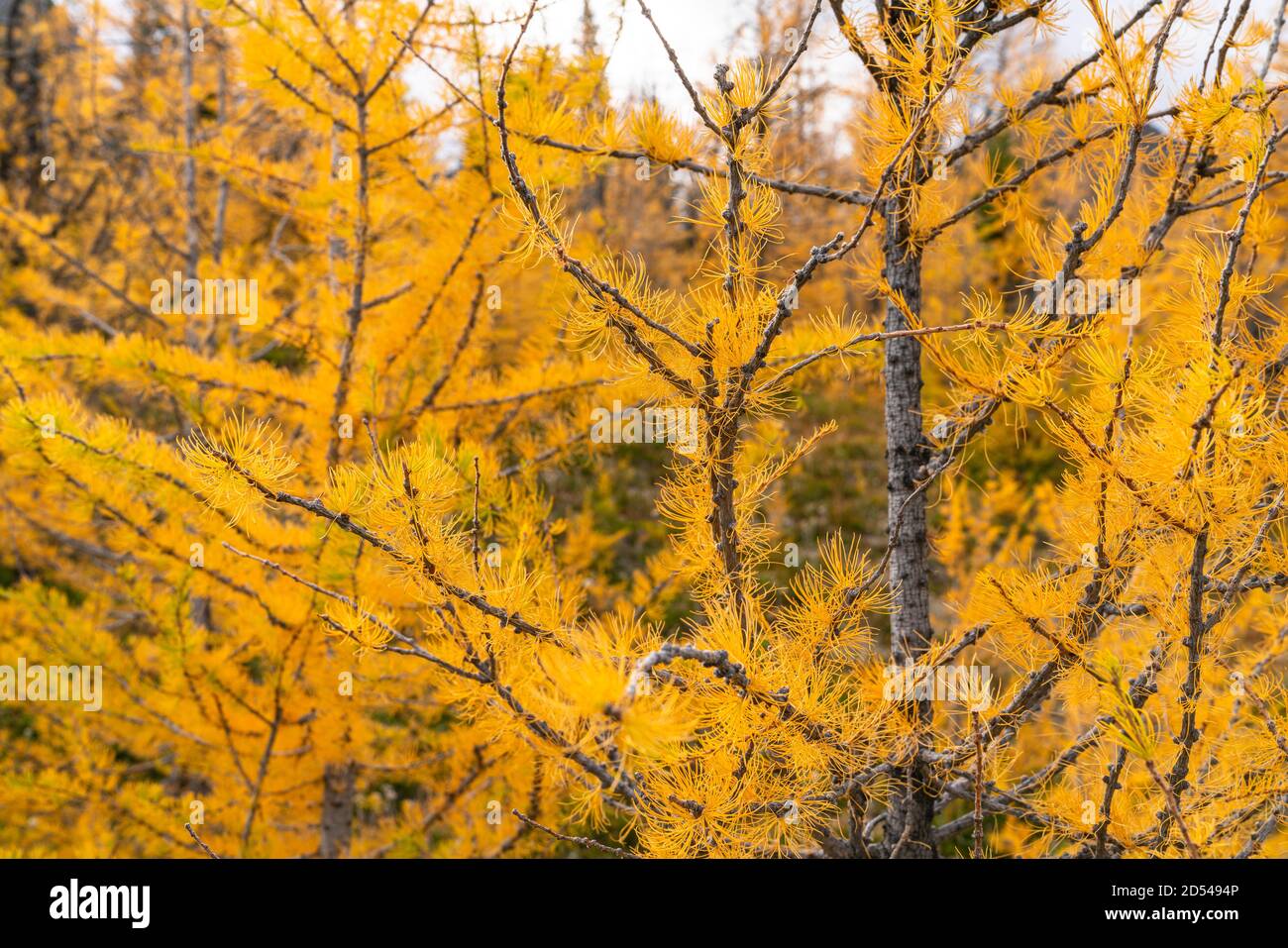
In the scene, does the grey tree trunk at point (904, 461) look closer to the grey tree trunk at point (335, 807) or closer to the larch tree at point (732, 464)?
the larch tree at point (732, 464)

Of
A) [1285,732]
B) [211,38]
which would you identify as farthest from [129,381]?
[211,38]

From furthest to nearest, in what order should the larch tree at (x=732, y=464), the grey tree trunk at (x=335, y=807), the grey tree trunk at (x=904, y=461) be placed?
the grey tree trunk at (x=335, y=807), the grey tree trunk at (x=904, y=461), the larch tree at (x=732, y=464)

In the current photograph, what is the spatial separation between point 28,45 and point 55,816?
30.2 feet

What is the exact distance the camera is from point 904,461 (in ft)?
5.33

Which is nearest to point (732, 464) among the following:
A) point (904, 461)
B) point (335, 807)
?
point (904, 461)

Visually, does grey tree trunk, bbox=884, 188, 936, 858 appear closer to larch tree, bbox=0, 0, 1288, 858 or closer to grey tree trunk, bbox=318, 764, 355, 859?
larch tree, bbox=0, 0, 1288, 858

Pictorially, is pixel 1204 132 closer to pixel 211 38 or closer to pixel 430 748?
pixel 430 748

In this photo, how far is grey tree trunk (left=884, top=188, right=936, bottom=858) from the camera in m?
1.59

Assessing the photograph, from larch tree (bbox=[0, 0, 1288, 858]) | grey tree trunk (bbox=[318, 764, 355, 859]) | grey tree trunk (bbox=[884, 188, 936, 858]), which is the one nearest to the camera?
larch tree (bbox=[0, 0, 1288, 858])

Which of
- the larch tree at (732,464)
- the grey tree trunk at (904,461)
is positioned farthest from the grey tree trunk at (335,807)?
the grey tree trunk at (904,461)

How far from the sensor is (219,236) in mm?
4668

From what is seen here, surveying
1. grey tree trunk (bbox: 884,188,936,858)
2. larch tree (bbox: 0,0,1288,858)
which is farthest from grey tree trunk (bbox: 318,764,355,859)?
grey tree trunk (bbox: 884,188,936,858)

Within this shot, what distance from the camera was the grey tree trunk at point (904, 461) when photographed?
5.23ft

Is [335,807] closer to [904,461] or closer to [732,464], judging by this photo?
[732,464]
